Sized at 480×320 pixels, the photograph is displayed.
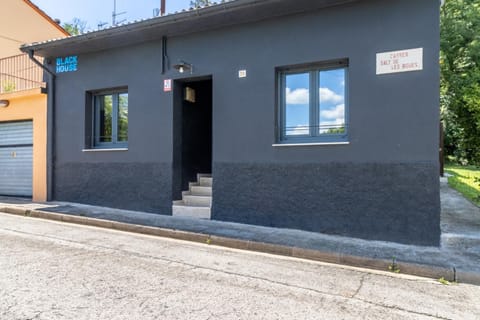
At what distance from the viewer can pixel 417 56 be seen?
5.96 m

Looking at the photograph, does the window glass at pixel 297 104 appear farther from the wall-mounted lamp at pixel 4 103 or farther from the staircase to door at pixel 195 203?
the wall-mounted lamp at pixel 4 103

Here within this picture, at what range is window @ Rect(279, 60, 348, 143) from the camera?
6.79 metres

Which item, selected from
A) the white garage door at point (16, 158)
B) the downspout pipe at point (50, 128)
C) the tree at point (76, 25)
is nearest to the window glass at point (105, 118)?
the downspout pipe at point (50, 128)

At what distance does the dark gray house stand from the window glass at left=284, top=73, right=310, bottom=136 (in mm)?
21

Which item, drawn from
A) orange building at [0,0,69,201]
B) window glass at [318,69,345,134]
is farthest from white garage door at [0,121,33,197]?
window glass at [318,69,345,134]

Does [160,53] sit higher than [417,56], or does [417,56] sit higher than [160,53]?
[160,53]

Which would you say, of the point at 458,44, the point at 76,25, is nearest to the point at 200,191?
the point at 458,44

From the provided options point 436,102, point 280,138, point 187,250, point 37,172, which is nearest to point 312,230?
point 280,138

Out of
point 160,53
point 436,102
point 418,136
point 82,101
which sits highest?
point 160,53

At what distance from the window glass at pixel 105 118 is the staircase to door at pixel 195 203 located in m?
2.78

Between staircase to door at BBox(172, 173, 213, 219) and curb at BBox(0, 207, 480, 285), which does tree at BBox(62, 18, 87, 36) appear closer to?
curb at BBox(0, 207, 480, 285)

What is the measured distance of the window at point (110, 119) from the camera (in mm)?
9305

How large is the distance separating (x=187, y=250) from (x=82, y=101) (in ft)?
19.7

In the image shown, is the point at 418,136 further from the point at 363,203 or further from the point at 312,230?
the point at 312,230
